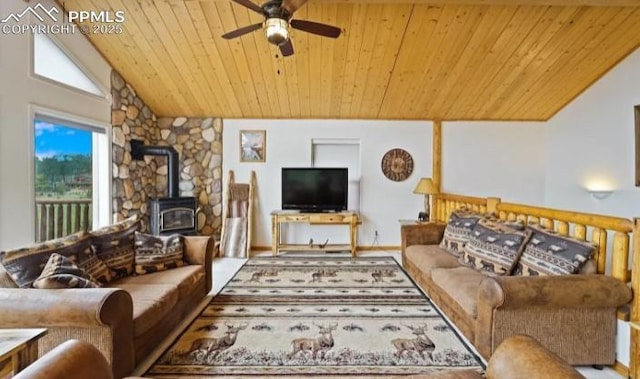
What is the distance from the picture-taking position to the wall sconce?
15.8ft

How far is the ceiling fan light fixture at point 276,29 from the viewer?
2.72m

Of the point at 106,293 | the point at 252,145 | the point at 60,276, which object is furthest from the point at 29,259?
the point at 252,145

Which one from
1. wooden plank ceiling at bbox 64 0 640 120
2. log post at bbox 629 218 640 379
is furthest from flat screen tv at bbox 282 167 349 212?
log post at bbox 629 218 640 379

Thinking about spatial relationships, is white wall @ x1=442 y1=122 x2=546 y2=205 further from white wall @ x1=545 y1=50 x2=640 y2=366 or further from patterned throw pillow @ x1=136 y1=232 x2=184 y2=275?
patterned throw pillow @ x1=136 y1=232 x2=184 y2=275

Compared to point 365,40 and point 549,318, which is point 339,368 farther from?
point 365,40

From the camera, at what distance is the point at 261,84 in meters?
5.05

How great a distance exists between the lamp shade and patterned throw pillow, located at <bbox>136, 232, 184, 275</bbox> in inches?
149

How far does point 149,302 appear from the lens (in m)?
2.44

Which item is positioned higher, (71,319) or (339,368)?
(71,319)

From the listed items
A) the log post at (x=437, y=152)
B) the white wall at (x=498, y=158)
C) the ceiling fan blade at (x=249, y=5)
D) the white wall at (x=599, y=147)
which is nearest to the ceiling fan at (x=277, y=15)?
the ceiling fan blade at (x=249, y=5)

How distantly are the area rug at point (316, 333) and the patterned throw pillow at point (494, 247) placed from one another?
0.63 meters

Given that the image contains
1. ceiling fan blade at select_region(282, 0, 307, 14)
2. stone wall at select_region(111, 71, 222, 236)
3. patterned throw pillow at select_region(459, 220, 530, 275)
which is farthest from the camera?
stone wall at select_region(111, 71, 222, 236)

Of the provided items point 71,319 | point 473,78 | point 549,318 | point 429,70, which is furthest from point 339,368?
point 473,78

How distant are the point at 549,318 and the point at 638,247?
2.27 ft
